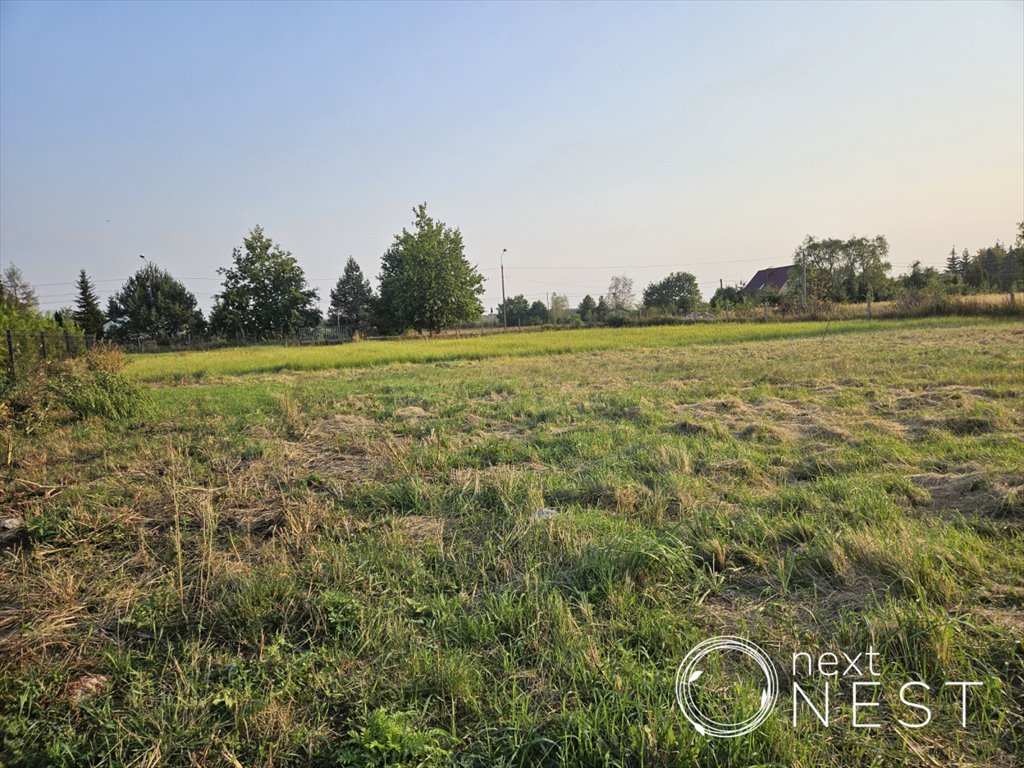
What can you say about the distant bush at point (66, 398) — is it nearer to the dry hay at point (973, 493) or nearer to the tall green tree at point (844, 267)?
the dry hay at point (973, 493)

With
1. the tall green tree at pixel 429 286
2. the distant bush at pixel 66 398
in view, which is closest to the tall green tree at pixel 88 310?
the tall green tree at pixel 429 286

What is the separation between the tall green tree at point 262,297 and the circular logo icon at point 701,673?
57.8 meters

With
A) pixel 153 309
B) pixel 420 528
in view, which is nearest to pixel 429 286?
pixel 153 309

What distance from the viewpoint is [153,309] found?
2035 inches

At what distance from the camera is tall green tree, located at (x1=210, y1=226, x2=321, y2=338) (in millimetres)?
54375

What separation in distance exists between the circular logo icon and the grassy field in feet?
0.15

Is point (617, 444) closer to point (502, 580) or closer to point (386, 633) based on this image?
point (502, 580)

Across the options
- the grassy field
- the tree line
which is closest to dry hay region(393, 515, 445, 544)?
the grassy field

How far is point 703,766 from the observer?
1.75 metres

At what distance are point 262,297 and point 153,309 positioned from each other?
10.2m

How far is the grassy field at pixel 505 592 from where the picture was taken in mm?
1900

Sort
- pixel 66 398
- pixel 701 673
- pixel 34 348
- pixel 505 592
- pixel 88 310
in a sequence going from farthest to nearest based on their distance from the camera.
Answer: pixel 88 310, pixel 34 348, pixel 66 398, pixel 505 592, pixel 701 673

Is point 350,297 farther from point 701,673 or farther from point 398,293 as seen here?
point 701,673

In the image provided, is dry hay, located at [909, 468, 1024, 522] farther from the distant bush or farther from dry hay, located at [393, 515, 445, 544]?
the distant bush
